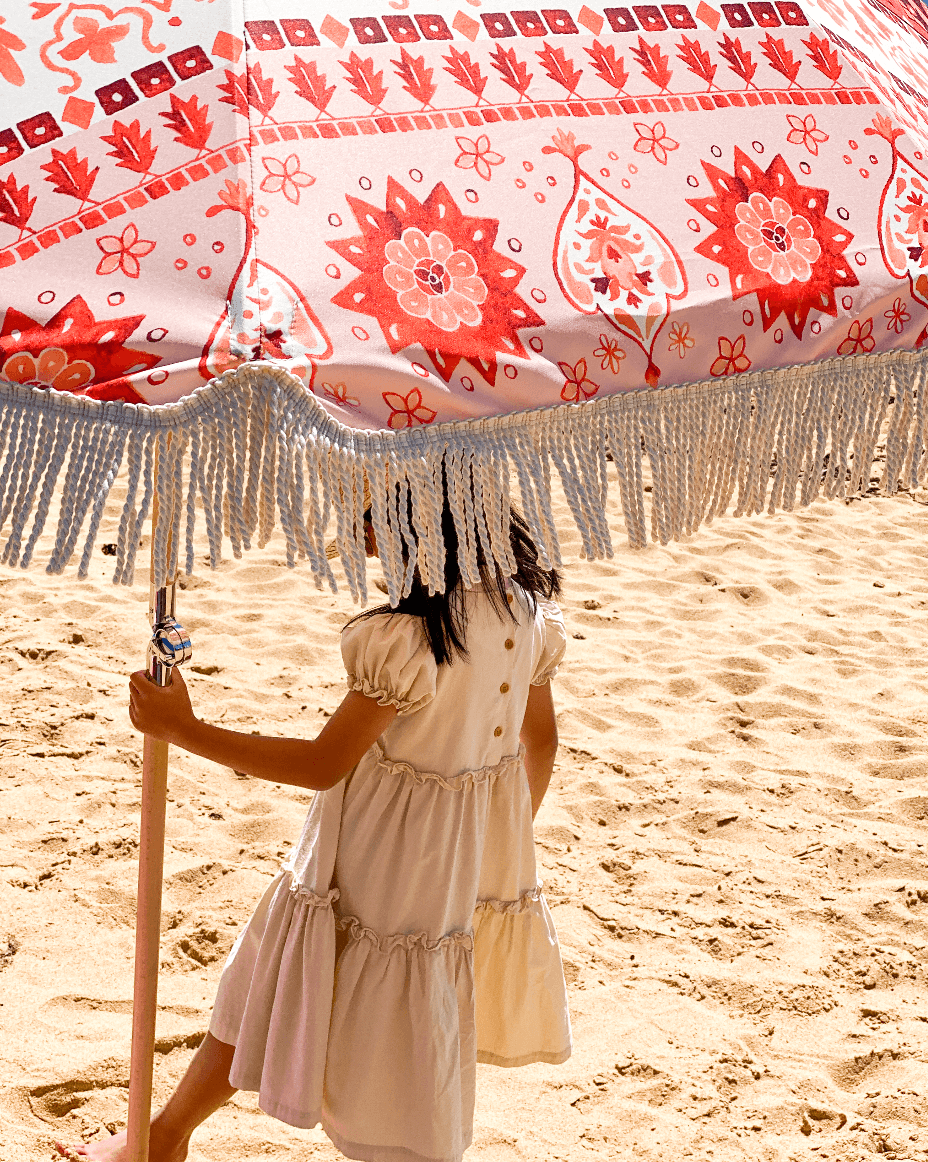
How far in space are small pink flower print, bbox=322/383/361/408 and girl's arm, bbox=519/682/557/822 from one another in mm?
1121

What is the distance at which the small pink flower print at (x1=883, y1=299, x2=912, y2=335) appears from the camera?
1605 mm

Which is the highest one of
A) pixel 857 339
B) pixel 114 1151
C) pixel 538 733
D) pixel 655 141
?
pixel 655 141

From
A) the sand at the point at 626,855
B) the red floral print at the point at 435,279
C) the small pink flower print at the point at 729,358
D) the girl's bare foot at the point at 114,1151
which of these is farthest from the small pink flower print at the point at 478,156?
the sand at the point at 626,855

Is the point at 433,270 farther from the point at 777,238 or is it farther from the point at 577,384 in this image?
the point at 777,238

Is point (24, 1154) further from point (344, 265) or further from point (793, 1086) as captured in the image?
point (344, 265)

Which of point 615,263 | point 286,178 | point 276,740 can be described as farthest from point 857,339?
point 276,740

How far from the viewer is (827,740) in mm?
4348

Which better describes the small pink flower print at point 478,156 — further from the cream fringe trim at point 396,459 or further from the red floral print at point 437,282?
the cream fringe trim at point 396,459

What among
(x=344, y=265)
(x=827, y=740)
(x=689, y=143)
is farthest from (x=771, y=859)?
(x=344, y=265)

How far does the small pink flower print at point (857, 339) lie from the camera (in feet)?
5.18

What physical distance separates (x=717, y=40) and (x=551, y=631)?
984mm

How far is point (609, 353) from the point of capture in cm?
142

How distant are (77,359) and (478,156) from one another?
1.80ft

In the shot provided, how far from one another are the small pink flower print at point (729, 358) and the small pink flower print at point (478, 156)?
0.35 metres
